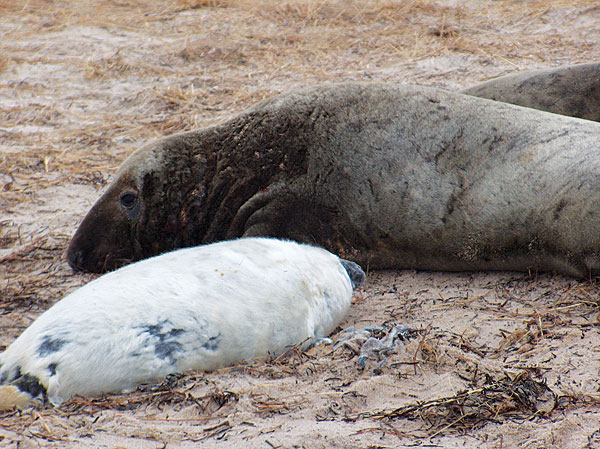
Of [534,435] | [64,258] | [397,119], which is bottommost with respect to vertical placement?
[64,258]

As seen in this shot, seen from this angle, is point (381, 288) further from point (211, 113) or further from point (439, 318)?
point (211, 113)

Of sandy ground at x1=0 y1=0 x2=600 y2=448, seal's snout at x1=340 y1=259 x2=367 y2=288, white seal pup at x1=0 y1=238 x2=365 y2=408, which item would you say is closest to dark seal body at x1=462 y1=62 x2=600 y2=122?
sandy ground at x1=0 y1=0 x2=600 y2=448

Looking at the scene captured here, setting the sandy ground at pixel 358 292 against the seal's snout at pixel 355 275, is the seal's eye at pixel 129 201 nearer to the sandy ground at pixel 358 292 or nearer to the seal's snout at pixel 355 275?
the sandy ground at pixel 358 292

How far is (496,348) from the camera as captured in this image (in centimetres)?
334

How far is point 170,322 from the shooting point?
10.2 feet

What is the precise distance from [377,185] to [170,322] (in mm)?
1993

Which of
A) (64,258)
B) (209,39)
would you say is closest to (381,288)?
(64,258)

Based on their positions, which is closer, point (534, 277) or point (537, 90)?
point (534, 277)

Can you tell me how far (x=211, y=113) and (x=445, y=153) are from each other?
128 inches

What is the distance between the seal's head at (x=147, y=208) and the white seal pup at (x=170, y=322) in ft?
4.53

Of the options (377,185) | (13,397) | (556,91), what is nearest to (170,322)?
(13,397)

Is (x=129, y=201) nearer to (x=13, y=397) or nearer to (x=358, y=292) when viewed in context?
(x=358, y=292)

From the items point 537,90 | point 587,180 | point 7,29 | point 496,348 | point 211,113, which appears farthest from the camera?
point 7,29

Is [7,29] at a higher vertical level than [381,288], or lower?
higher
